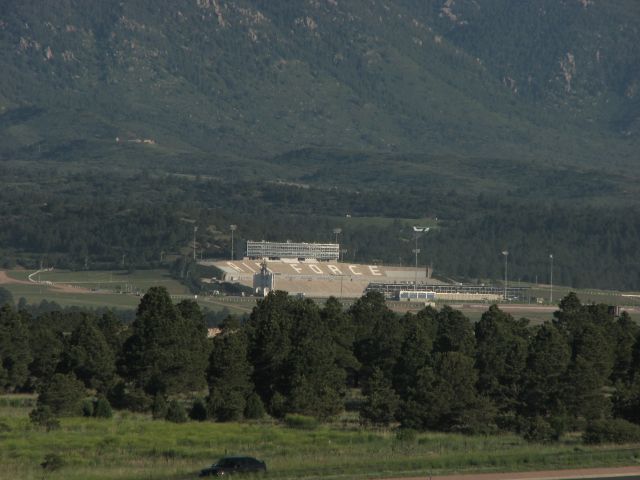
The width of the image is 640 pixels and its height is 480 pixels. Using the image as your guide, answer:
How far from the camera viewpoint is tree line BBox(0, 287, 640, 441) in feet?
246

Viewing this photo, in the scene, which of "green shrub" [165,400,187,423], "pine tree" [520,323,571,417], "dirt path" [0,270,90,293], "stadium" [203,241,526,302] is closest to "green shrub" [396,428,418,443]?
"pine tree" [520,323,571,417]

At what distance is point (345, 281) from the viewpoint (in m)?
183

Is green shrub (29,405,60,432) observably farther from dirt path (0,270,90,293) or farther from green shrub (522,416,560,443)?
dirt path (0,270,90,293)

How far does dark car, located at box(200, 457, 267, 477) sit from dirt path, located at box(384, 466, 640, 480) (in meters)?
4.56

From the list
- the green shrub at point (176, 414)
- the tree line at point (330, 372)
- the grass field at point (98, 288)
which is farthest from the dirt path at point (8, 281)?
the green shrub at point (176, 414)

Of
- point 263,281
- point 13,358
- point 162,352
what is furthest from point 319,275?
point 162,352

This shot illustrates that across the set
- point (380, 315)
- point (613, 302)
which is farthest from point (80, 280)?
point (380, 315)

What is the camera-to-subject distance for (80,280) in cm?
18062

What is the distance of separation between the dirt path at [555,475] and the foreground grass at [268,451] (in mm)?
791

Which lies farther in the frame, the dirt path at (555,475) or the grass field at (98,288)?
the grass field at (98,288)

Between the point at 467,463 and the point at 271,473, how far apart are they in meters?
6.89

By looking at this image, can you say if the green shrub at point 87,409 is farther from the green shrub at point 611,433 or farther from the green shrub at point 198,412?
the green shrub at point 611,433

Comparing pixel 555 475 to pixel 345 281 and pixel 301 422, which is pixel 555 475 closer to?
pixel 301 422

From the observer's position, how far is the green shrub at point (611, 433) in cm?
6956
